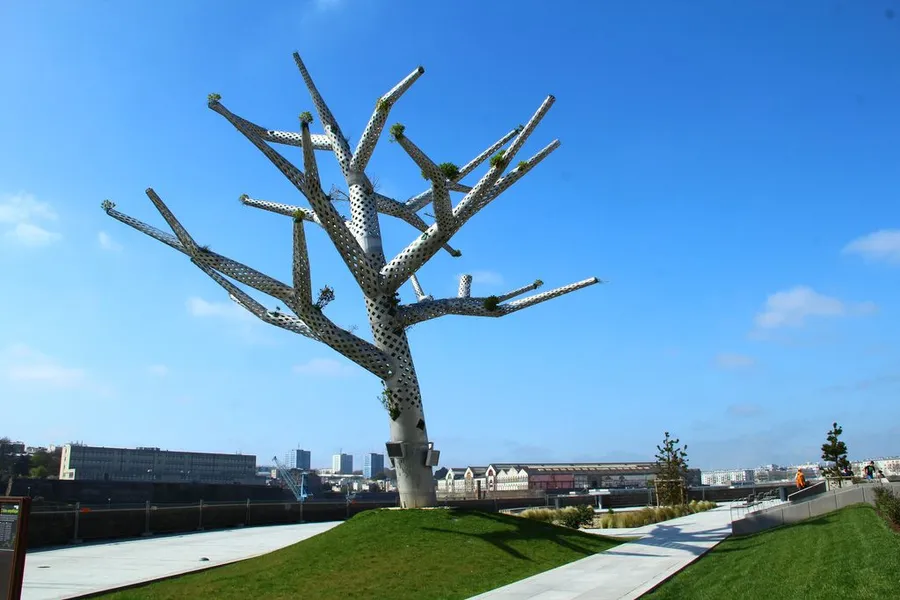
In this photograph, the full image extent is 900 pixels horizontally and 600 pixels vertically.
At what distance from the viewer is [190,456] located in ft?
354

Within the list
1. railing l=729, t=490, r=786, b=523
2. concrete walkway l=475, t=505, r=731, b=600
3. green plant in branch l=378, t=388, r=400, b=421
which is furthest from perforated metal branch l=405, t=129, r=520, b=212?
railing l=729, t=490, r=786, b=523

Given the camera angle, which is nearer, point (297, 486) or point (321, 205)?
point (321, 205)

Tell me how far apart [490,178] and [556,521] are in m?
13.6

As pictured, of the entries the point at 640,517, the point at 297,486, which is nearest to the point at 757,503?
the point at 640,517

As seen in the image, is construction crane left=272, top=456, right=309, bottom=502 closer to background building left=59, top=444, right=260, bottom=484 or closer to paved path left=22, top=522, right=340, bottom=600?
background building left=59, top=444, right=260, bottom=484

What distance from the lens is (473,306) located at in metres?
19.7

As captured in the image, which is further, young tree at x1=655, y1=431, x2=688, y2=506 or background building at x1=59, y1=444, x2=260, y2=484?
background building at x1=59, y1=444, x2=260, y2=484

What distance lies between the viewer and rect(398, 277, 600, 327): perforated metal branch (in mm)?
19203

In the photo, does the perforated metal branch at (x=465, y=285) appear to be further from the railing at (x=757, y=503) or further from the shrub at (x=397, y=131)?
the railing at (x=757, y=503)

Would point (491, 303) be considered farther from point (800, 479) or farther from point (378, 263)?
point (800, 479)

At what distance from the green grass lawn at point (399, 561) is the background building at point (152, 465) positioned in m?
76.8

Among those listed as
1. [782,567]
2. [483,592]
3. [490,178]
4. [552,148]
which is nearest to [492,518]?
[483,592]

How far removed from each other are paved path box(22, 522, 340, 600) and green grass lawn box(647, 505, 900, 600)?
10147mm

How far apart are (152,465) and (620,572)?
102771 millimetres
